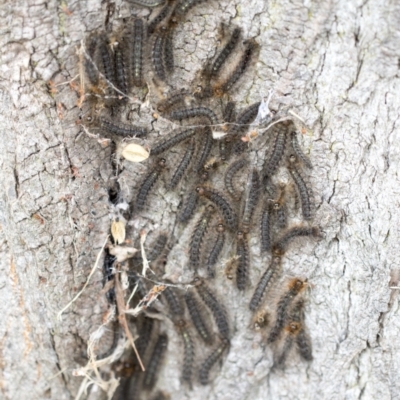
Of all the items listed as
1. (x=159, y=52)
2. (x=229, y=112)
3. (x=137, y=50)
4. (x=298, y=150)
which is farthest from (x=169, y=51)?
(x=298, y=150)

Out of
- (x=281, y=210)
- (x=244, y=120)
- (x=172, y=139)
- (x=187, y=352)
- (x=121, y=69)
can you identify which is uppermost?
(x=121, y=69)

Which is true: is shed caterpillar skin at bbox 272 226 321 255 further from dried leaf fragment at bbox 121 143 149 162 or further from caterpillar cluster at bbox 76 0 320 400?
dried leaf fragment at bbox 121 143 149 162

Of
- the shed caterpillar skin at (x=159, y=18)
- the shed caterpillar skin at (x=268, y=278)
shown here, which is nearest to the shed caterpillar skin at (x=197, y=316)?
the shed caterpillar skin at (x=268, y=278)

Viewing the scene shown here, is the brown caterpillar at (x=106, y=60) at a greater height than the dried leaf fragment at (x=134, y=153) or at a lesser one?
greater

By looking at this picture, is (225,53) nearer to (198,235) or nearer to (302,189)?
(302,189)

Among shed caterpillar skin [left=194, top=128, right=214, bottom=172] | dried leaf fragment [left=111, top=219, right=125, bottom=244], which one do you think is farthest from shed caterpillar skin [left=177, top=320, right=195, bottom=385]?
shed caterpillar skin [left=194, top=128, right=214, bottom=172]

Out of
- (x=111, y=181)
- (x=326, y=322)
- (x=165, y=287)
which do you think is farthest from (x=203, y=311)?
(x=111, y=181)

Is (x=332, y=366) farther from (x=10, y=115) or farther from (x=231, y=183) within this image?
(x=10, y=115)

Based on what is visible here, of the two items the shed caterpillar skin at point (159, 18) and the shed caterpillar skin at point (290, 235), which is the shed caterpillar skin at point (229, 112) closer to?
the shed caterpillar skin at point (159, 18)
